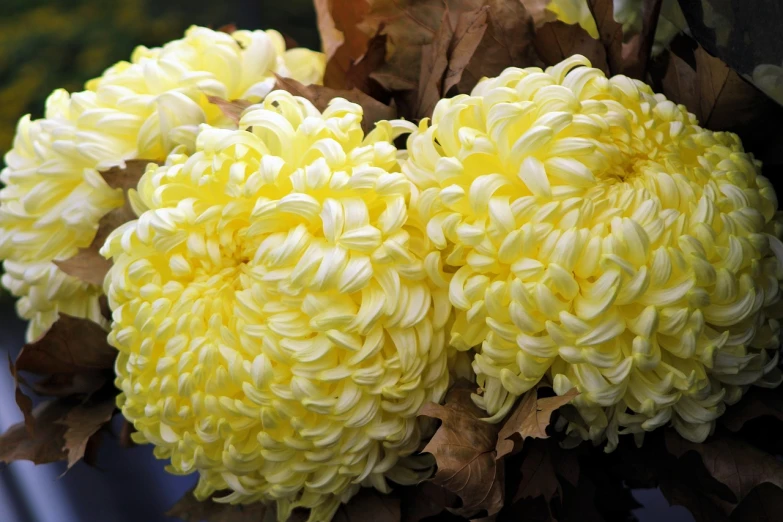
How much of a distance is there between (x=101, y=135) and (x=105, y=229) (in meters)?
0.06

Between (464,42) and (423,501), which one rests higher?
(464,42)

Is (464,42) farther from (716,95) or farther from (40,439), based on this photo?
(40,439)

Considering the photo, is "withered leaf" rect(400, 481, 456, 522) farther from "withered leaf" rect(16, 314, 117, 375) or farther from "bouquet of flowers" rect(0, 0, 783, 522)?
"withered leaf" rect(16, 314, 117, 375)

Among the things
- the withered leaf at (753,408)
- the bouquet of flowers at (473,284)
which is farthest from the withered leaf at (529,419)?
the withered leaf at (753,408)

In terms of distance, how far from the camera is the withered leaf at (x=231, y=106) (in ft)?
1.58

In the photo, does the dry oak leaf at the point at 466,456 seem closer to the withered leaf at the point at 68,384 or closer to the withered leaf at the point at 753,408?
the withered leaf at the point at 753,408

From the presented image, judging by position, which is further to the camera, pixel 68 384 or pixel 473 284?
pixel 68 384

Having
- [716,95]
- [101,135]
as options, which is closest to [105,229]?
[101,135]

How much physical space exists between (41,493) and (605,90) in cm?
50

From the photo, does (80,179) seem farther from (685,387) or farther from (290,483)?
(685,387)

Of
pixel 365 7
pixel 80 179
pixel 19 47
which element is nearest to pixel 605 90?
pixel 365 7

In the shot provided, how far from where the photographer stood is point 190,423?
1.43 ft

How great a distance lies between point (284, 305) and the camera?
0.41 meters

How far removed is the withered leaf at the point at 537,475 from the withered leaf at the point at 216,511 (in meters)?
0.16
